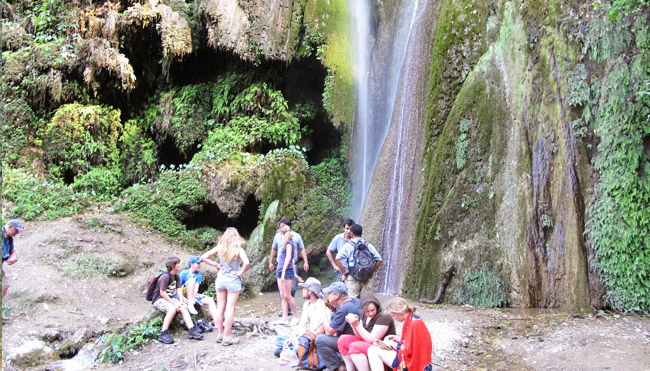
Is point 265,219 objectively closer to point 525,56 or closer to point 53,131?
point 525,56

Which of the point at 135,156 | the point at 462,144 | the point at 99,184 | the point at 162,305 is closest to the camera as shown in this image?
the point at 162,305

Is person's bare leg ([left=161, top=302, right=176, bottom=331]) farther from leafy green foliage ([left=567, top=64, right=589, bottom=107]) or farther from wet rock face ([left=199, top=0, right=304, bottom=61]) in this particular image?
wet rock face ([left=199, top=0, right=304, bottom=61])

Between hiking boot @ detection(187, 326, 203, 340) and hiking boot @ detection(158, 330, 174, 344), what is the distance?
244mm

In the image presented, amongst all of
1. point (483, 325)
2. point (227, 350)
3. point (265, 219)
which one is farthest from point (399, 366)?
point (265, 219)

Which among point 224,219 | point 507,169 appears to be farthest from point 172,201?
point 507,169

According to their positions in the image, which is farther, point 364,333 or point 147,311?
point 147,311

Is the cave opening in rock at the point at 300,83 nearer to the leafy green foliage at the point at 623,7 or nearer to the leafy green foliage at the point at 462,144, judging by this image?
the leafy green foliage at the point at 462,144

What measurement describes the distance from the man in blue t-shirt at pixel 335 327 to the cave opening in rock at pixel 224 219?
8.73 m

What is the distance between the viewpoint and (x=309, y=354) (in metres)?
5.82

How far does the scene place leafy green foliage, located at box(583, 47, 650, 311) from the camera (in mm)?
8062

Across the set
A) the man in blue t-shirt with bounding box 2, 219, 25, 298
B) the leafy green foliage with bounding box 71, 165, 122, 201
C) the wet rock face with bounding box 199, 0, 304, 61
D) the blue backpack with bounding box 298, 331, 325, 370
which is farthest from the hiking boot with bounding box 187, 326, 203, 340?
the wet rock face with bounding box 199, 0, 304, 61

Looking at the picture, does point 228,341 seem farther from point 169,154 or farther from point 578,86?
point 169,154

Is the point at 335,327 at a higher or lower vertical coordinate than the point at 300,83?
lower

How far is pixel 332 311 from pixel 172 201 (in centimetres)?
942
